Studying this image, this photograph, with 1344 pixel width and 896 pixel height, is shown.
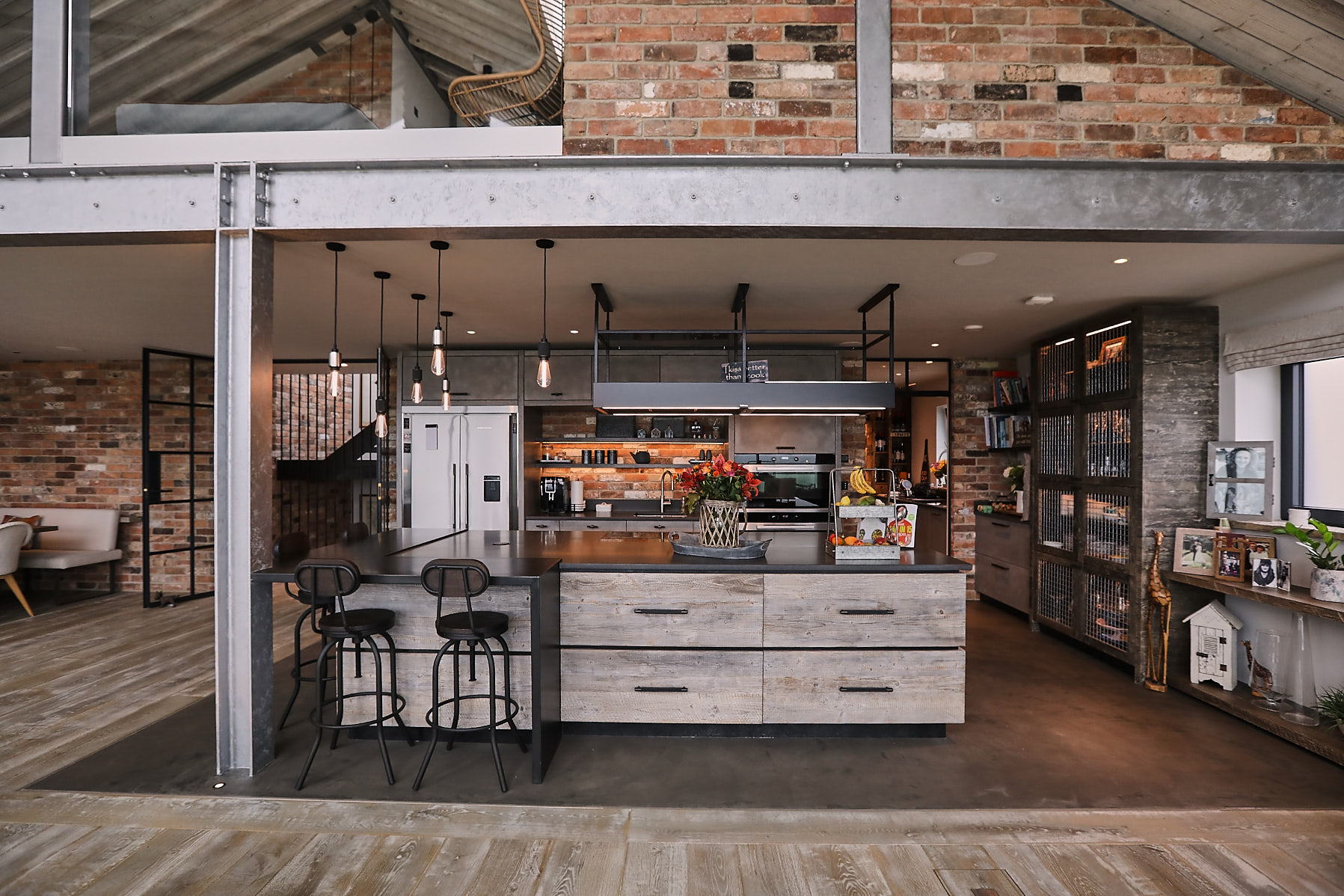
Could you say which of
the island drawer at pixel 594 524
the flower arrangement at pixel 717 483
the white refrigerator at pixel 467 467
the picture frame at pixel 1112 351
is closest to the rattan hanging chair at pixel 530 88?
the flower arrangement at pixel 717 483

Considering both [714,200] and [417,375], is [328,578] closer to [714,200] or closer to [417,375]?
[417,375]

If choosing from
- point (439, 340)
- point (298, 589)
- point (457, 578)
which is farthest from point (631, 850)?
point (439, 340)

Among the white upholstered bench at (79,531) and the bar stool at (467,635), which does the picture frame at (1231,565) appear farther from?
the white upholstered bench at (79,531)

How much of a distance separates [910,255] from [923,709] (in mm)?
2369

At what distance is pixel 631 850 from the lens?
249cm

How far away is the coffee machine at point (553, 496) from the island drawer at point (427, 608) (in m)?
3.42

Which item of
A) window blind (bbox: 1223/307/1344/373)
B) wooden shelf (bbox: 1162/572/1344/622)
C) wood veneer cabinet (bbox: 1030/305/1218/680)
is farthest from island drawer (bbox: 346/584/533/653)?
window blind (bbox: 1223/307/1344/373)

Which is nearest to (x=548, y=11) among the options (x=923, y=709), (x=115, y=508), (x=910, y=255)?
(x=910, y=255)

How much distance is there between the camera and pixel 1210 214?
2867mm

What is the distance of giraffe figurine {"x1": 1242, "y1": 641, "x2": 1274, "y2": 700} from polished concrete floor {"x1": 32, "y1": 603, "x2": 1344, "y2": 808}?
243 mm

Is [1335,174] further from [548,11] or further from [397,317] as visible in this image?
[397,317]

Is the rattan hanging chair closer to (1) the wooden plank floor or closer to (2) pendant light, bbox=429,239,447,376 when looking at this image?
(2) pendant light, bbox=429,239,447,376

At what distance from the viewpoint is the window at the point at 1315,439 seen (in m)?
3.76

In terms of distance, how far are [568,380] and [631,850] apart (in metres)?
4.52
